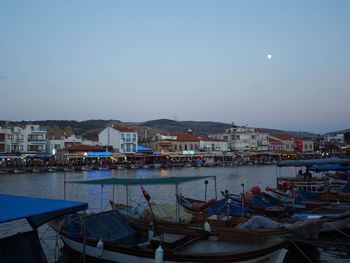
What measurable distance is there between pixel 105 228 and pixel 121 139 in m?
72.8

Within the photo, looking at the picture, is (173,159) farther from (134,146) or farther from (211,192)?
(211,192)

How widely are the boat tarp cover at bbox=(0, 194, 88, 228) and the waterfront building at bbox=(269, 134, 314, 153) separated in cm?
10965

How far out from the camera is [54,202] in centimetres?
995

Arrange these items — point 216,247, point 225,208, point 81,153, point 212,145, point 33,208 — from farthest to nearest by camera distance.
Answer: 1. point 212,145
2. point 81,153
3. point 225,208
4. point 216,247
5. point 33,208

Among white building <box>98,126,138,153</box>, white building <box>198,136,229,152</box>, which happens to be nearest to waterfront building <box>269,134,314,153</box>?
white building <box>198,136,229,152</box>

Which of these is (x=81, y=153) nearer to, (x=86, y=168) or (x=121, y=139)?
(x=86, y=168)

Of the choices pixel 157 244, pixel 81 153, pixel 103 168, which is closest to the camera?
pixel 157 244

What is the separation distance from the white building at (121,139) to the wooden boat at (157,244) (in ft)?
→ 231

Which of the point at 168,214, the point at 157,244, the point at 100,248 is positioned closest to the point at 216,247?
the point at 157,244

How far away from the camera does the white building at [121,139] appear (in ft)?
275

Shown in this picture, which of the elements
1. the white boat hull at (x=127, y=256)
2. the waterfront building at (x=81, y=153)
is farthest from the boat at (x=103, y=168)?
the white boat hull at (x=127, y=256)

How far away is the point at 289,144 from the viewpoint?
120 metres

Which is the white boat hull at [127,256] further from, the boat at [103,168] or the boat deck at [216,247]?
the boat at [103,168]

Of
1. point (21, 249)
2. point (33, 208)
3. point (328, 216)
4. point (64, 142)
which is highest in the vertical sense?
point (64, 142)
